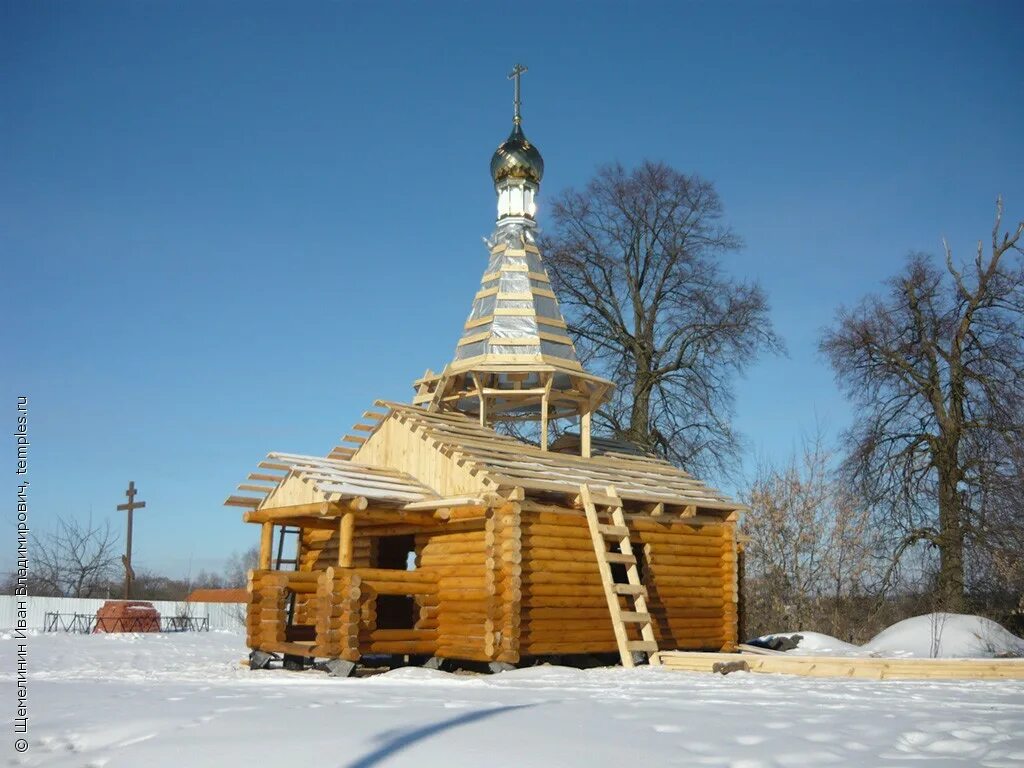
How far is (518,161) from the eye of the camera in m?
20.9

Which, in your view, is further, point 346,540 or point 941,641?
point 941,641

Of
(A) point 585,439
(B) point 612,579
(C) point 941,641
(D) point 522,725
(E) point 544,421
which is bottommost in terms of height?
(C) point 941,641

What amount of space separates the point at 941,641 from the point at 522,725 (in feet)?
44.8

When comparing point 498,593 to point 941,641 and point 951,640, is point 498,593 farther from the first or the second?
point 951,640

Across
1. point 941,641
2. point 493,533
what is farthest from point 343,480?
point 941,641

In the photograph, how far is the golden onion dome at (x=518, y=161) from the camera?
20922mm

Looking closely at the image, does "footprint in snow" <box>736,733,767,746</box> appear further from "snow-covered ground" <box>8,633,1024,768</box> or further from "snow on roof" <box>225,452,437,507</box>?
"snow on roof" <box>225,452,437,507</box>

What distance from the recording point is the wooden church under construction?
14.7 meters

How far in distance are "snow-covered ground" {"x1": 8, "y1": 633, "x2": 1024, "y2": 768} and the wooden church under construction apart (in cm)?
352

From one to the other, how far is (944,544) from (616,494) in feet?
37.8

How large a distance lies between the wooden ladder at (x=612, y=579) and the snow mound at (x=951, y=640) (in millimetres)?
5479

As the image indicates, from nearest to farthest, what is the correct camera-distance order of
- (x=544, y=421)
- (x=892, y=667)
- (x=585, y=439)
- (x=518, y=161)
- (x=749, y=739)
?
(x=749, y=739), (x=892, y=667), (x=544, y=421), (x=585, y=439), (x=518, y=161)

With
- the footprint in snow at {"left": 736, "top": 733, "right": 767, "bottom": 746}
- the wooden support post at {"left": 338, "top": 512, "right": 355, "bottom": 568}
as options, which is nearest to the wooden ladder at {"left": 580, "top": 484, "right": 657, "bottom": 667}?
the wooden support post at {"left": 338, "top": 512, "right": 355, "bottom": 568}

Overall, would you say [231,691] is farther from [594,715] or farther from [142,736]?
[594,715]
